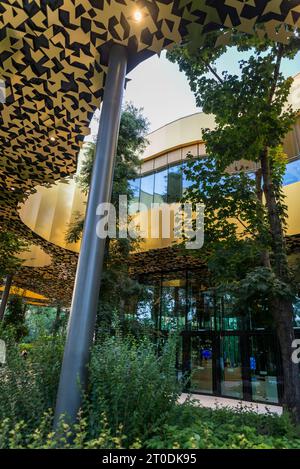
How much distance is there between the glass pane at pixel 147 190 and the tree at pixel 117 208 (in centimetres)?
187

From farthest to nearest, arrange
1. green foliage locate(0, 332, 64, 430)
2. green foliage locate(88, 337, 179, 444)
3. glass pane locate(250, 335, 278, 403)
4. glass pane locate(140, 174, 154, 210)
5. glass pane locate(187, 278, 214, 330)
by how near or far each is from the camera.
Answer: glass pane locate(140, 174, 154, 210) < glass pane locate(187, 278, 214, 330) < glass pane locate(250, 335, 278, 403) < green foliage locate(0, 332, 64, 430) < green foliage locate(88, 337, 179, 444)

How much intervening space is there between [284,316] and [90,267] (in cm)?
367

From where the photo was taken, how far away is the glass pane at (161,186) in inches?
512

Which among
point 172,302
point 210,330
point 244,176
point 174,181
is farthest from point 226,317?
point 244,176

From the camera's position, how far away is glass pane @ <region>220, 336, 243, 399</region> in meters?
11.1

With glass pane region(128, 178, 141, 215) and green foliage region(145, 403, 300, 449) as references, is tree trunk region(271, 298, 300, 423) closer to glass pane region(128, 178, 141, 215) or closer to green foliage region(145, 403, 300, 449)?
green foliage region(145, 403, 300, 449)

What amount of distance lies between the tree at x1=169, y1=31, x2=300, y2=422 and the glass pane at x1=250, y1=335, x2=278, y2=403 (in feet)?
17.8

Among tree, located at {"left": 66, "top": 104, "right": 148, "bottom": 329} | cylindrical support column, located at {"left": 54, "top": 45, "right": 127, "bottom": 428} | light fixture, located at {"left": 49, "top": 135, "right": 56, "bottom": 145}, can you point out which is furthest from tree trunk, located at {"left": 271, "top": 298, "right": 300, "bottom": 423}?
light fixture, located at {"left": 49, "top": 135, "right": 56, "bottom": 145}

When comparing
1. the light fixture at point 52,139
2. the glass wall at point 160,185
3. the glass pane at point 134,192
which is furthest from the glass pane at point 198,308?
the light fixture at point 52,139

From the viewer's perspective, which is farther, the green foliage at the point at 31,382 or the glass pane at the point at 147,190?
the glass pane at the point at 147,190

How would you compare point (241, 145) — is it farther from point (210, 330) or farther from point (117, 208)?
point (210, 330)

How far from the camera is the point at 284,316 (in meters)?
5.48

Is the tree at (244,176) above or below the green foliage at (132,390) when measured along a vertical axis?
above

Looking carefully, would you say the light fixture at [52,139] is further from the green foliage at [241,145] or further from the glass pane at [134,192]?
the glass pane at [134,192]
